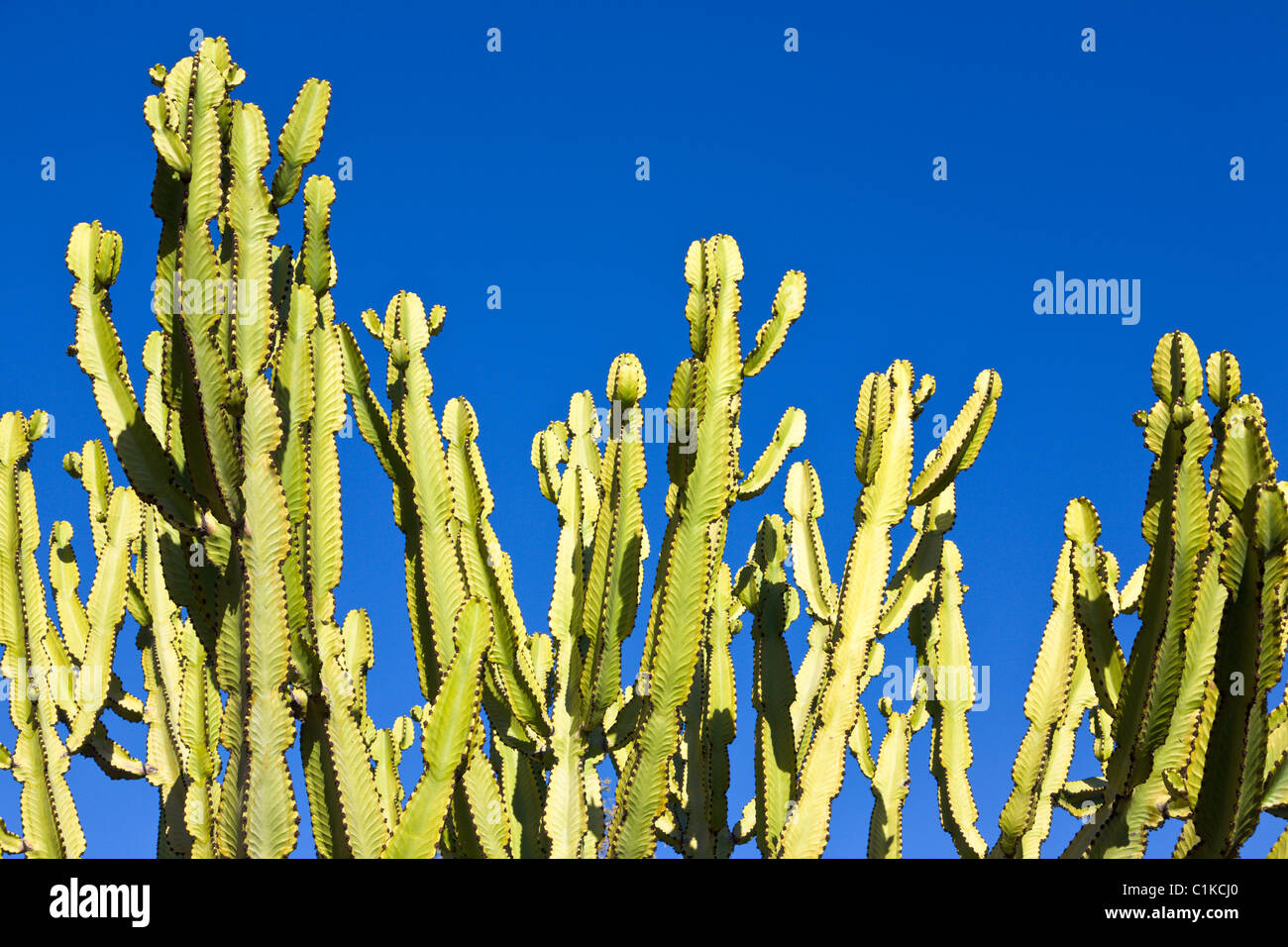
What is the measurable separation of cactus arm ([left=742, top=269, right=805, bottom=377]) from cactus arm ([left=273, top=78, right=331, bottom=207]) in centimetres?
152

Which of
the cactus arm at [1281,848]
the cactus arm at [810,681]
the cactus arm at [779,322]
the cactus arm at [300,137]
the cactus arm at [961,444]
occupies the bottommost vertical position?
the cactus arm at [1281,848]

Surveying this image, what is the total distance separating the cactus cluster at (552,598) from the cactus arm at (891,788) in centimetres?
5

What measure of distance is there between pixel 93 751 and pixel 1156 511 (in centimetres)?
442

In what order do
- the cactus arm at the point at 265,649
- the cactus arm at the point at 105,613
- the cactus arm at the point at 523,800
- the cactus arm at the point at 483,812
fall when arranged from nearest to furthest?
the cactus arm at the point at 265,649 < the cactus arm at the point at 483,812 < the cactus arm at the point at 523,800 < the cactus arm at the point at 105,613

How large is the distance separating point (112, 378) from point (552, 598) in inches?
65.6

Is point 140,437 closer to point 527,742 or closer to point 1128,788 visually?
point 527,742

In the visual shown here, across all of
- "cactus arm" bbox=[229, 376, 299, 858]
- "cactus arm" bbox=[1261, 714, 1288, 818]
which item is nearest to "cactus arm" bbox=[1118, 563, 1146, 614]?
"cactus arm" bbox=[1261, 714, 1288, 818]

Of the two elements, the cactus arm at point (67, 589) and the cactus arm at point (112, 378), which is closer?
the cactus arm at point (112, 378)

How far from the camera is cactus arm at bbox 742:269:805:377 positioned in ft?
12.5

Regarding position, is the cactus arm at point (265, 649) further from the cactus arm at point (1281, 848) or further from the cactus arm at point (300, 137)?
the cactus arm at point (1281, 848)

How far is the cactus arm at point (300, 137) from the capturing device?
355 cm

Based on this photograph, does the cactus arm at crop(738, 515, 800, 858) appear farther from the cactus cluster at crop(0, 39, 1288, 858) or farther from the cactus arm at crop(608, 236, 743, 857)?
the cactus arm at crop(608, 236, 743, 857)

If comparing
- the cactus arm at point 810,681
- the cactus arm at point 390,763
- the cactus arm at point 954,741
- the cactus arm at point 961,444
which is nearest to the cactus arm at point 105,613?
the cactus arm at point 390,763
